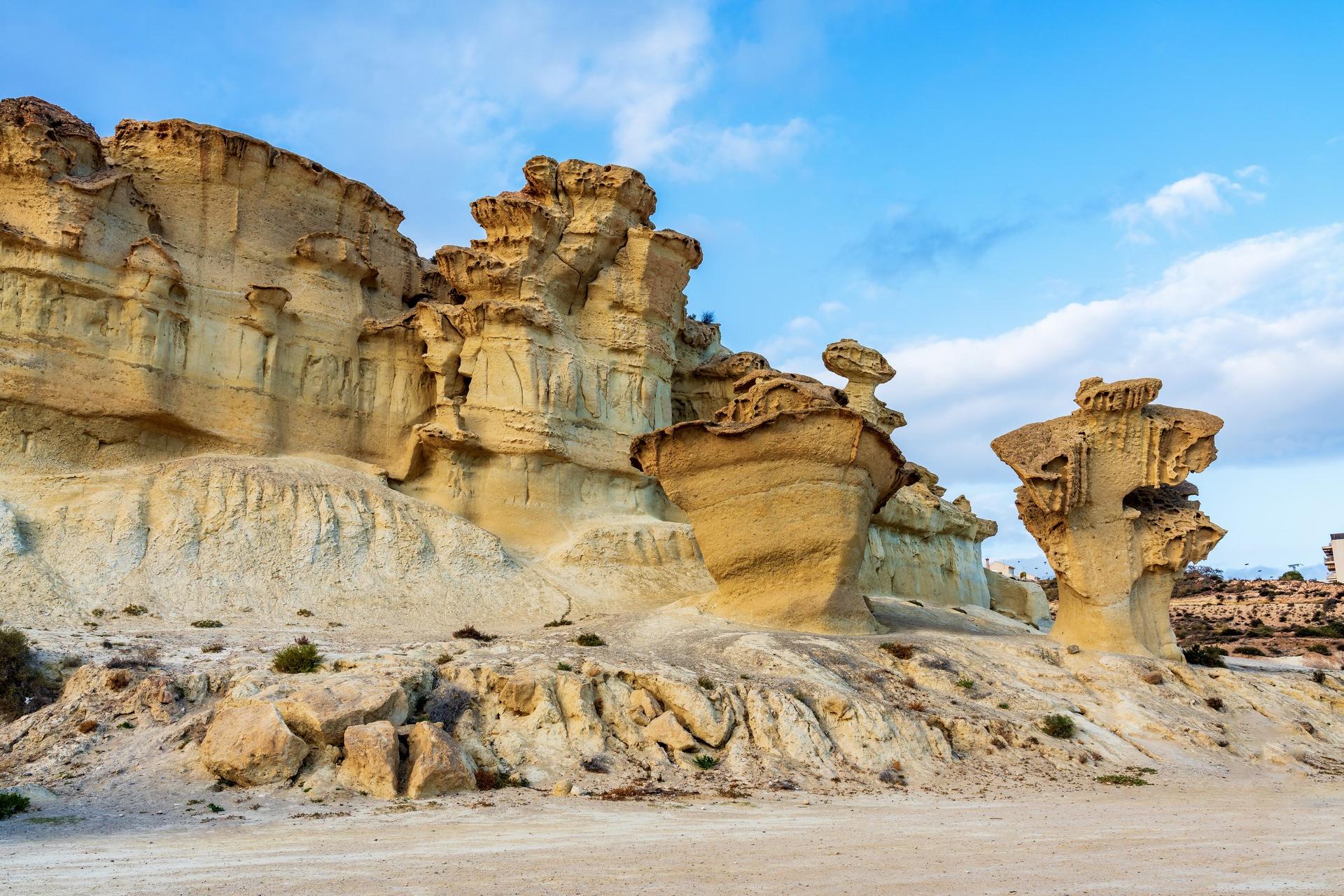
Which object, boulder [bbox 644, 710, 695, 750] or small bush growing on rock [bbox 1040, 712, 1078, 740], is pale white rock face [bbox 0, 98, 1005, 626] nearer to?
boulder [bbox 644, 710, 695, 750]

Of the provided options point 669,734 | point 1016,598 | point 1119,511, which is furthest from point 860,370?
point 669,734

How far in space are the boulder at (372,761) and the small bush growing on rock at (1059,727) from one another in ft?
35.3

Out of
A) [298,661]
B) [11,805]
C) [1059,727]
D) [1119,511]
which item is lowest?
[11,805]

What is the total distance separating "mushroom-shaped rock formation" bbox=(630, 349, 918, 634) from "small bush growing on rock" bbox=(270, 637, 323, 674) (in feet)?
33.7

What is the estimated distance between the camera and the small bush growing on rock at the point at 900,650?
20.5 metres

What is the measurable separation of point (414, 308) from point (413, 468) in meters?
6.07

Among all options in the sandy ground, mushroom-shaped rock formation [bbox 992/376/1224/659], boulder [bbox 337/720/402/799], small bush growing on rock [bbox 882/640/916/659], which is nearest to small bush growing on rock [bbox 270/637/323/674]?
boulder [bbox 337/720/402/799]

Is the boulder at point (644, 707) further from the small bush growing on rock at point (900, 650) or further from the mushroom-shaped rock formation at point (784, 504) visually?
the mushroom-shaped rock formation at point (784, 504)

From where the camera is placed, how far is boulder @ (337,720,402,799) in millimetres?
12336

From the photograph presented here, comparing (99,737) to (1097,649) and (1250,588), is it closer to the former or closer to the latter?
(1097,649)

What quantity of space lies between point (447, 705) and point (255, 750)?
2928mm

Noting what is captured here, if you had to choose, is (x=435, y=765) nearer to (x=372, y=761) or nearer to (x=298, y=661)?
(x=372, y=761)

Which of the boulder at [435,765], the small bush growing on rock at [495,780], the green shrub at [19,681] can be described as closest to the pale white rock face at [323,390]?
the green shrub at [19,681]

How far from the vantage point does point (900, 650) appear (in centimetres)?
2062
